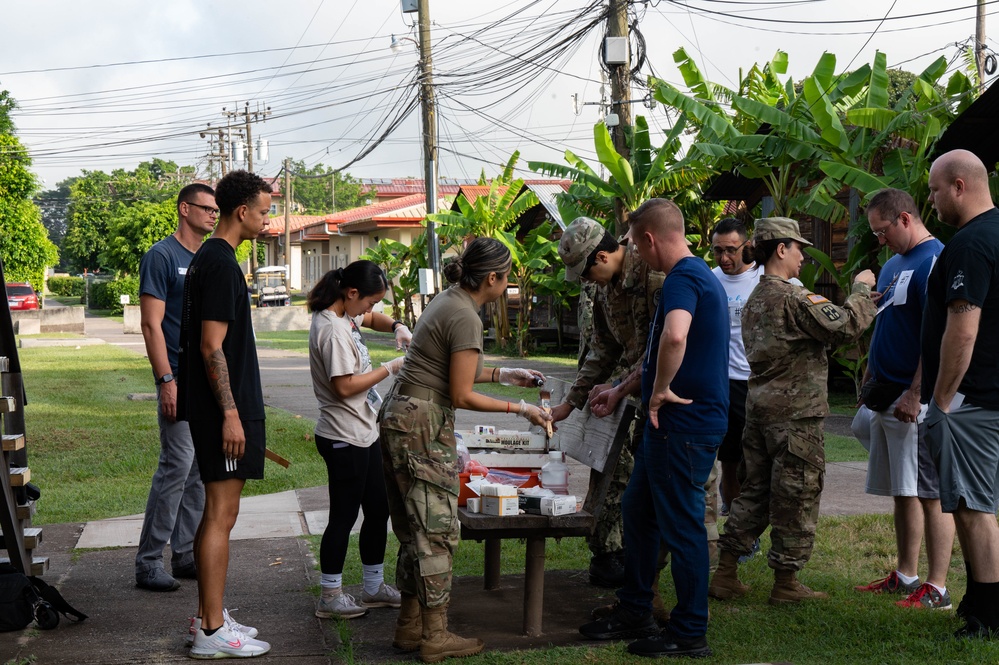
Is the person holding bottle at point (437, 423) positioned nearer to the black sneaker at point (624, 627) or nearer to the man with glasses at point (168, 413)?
the black sneaker at point (624, 627)

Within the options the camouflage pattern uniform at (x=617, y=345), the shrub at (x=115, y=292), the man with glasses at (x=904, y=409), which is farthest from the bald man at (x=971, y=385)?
the shrub at (x=115, y=292)

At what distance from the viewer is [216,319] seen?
4.70m

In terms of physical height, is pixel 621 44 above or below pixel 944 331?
above

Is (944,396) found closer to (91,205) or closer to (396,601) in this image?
(396,601)

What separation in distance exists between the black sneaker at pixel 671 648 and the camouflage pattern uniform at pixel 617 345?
936 millimetres

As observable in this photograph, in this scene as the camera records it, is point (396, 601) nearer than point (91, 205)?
Yes

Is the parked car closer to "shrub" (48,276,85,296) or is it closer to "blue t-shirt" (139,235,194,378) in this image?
"blue t-shirt" (139,235,194,378)

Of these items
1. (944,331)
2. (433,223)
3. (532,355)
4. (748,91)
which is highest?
(748,91)

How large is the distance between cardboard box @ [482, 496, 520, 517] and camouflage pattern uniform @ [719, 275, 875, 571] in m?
1.52

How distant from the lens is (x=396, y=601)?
18.8ft

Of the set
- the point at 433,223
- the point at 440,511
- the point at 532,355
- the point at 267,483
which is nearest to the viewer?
the point at 440,511

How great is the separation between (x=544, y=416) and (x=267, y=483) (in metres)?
5.04

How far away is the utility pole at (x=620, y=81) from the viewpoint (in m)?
15.5

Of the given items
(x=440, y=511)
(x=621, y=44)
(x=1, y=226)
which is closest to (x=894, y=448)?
(x=440, y=511)
